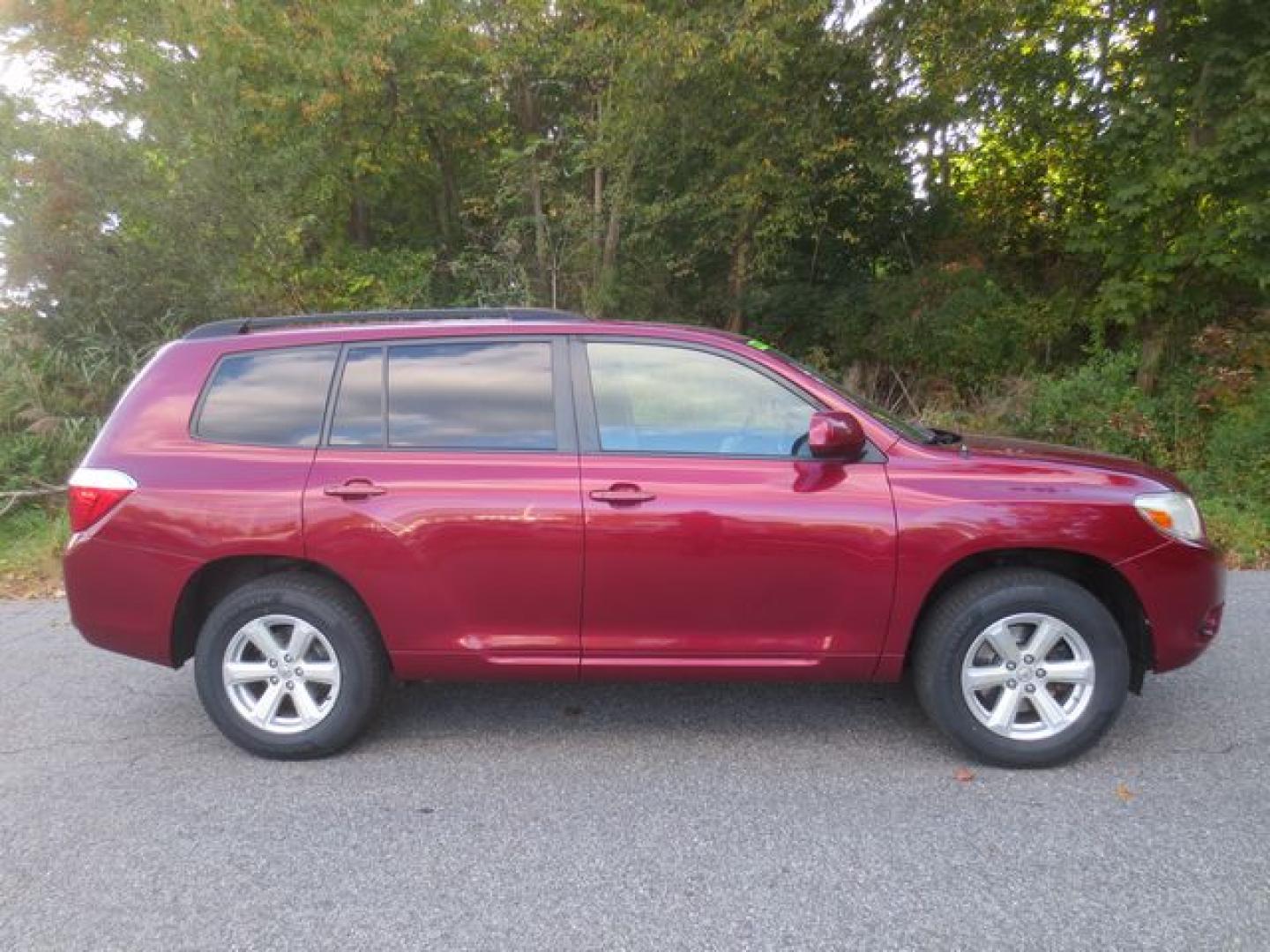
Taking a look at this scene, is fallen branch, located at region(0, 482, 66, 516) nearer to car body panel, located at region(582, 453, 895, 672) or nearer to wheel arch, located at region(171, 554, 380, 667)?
wheel arch, located at region(171, 554, 380, 667)

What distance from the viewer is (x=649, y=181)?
Result: 11625mm

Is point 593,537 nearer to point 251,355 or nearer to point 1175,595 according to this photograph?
point 251,355

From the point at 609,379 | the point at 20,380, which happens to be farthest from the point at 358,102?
the point at 609,379

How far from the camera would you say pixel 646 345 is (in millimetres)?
3623

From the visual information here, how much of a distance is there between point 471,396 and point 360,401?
0.46 meters

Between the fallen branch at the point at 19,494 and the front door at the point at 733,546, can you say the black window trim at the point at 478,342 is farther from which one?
the fallen branch at the point at 19,494

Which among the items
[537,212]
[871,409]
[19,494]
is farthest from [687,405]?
[537,212]

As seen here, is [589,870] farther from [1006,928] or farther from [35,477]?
[35,477]

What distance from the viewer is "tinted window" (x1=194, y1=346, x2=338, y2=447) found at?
3.62 m

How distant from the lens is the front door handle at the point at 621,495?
3.38 meters

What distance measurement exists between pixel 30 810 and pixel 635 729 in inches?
91.4

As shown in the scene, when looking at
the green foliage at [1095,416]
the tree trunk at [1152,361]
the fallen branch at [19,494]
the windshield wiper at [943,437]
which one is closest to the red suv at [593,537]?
the windshield wiper at [943,437]

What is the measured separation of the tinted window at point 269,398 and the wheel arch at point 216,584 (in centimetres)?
49

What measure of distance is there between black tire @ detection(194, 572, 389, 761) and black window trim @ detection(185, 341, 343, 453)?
1.81ft
